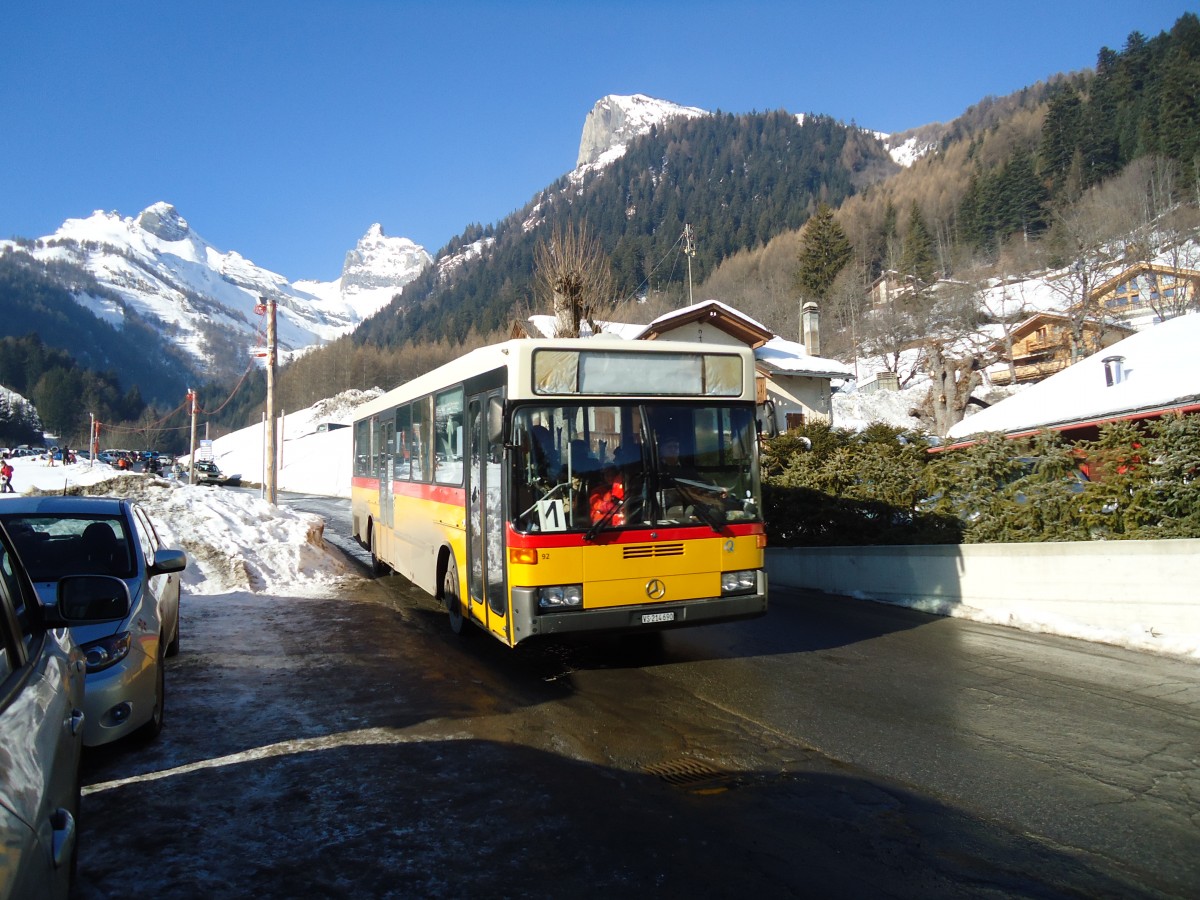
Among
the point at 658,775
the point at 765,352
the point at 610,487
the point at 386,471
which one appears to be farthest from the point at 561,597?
the point at 765,352

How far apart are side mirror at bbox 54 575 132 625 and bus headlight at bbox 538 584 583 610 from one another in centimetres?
370

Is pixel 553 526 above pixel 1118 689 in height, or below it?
above

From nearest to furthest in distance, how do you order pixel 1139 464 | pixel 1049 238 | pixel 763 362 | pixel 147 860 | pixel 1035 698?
1. pixel 147 860
2. pixel 1035 698
3. pixel 1139 464
4. pixel 763 362
5. pixel 1049 238

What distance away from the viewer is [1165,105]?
69625mm

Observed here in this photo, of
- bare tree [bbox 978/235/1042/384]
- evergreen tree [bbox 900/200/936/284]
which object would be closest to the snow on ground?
bare tree [bbox 978/235/1042/384]

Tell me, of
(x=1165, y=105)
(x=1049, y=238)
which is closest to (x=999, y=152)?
(x=1165, y=105)

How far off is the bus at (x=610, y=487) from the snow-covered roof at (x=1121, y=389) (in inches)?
332

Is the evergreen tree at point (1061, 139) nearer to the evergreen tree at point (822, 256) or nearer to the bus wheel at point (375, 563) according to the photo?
the evergreen tree at point (822, 256)

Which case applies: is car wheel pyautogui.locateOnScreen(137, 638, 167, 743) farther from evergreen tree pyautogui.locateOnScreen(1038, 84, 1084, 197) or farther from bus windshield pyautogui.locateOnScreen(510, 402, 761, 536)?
evergreen tree pyautogui.locateOnScreen(1038, 84, 1084, 197)

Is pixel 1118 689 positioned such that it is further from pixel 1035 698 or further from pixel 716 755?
pixel 716 755

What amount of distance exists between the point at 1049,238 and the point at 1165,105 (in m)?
22.4

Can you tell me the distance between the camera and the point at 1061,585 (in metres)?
9.56

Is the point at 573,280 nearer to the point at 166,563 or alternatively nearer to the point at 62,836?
the point at 166,563

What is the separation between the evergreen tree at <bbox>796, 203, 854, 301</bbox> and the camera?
80.8 meters
